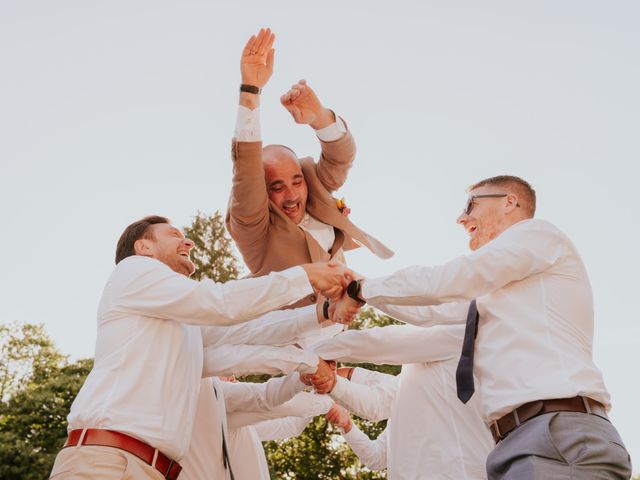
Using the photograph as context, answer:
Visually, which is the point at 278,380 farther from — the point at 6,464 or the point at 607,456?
the point at 6,464

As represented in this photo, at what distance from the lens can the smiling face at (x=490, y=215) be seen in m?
4.62

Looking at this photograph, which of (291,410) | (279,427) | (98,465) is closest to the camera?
(98,465)

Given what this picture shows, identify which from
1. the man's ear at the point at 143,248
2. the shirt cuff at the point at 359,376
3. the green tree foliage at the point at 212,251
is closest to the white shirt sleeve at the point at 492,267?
the man's ear at the point at 143,248

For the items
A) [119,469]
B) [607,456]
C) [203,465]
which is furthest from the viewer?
[203,465]

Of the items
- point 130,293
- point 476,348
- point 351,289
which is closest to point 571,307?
point 476,348

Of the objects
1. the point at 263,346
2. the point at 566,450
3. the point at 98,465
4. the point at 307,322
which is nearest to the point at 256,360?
the point at 263,346

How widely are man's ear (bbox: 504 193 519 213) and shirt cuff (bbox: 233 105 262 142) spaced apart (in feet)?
6.37

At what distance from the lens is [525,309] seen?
387 centimetres

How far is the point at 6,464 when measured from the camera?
70.0 ft

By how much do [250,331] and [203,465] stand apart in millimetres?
1095

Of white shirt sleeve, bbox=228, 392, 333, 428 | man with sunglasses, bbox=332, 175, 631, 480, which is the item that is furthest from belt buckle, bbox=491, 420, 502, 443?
white shirt sleeve, bbox=228, 392, 333, 428

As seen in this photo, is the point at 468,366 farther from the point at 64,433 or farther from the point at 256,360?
the point at 64,433

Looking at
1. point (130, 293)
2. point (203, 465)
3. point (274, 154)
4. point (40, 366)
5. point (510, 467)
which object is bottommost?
point (510, 467)

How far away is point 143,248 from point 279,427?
3467 millimetres
